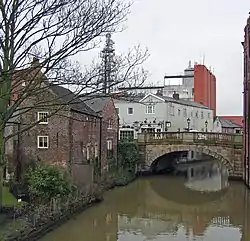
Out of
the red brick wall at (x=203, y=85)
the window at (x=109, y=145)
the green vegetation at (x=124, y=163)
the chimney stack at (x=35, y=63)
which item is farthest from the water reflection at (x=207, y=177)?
the chimney stack at (x=35, y=63)

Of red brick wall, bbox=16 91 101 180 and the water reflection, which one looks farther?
the water reflection

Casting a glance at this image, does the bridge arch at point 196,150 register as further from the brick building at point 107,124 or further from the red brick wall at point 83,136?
the red brick wall at point 83,136

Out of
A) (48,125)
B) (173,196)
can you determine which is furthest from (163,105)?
(48,125)

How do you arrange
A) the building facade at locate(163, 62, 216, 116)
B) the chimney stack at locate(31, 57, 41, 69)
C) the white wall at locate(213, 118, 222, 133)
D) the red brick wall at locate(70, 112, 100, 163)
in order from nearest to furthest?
1. the chimney stack at locate(31, 57, 41, 69)
2. the red brick wall at locate(70, 112, 100, 163)
3. the building facade at locate(163, 62, 216, 116)
4. the white wall at locate(213, 118, 222, 133)

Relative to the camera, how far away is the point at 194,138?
120 ft

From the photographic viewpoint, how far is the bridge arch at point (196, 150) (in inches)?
1393

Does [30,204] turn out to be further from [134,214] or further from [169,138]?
[169,138]

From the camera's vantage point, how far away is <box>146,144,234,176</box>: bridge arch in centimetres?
3538

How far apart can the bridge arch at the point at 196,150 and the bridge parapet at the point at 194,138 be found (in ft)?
1.16


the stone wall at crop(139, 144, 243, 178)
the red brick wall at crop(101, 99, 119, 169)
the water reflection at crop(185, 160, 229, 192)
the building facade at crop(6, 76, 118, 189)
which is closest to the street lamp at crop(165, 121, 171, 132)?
the water reflection at crop(185, 160, 229, 192)

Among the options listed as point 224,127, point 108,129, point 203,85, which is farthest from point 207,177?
point 224,127

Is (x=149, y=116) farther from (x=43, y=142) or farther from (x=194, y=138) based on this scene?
(x=43, y=142)

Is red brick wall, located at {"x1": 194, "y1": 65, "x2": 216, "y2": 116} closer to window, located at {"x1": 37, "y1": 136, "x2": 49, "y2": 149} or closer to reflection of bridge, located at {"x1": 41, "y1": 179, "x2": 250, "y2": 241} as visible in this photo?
reflection of bridge, located at {"x1": 41, "y1": 179, "x2": 250, "y2": 241}

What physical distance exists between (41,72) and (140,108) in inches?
1239
